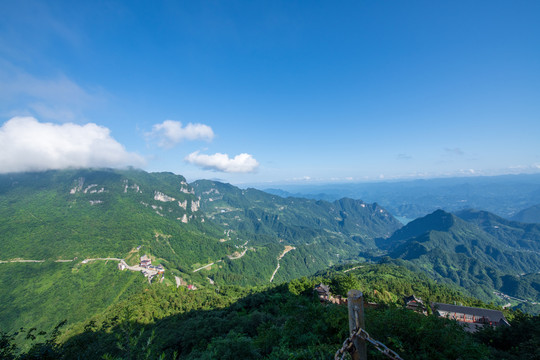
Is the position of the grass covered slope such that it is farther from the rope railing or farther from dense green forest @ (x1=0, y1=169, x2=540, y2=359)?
the rope railing

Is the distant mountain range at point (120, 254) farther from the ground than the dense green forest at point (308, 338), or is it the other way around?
the dense green forest at point (308, 338)

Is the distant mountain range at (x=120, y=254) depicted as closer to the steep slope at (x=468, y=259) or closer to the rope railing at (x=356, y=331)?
the steep slope at (x=468, y=259)

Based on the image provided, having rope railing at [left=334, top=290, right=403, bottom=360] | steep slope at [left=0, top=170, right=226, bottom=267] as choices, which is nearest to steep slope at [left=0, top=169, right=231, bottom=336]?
steep slope at [left=0, top=170, right=226, bottom=267]

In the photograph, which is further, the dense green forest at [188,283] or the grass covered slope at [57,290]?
the grass covered slope at [57,290]

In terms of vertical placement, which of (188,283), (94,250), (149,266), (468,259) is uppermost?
(94,250)

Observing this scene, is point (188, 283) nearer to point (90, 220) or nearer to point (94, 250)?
point (94, 250)

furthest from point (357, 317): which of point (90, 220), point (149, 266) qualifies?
point (90, 220)

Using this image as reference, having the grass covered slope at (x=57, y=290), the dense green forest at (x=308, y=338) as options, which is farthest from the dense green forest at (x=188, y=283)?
the grass covered slope at (x=57, y=290)

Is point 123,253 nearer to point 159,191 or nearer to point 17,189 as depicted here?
point 159,191
